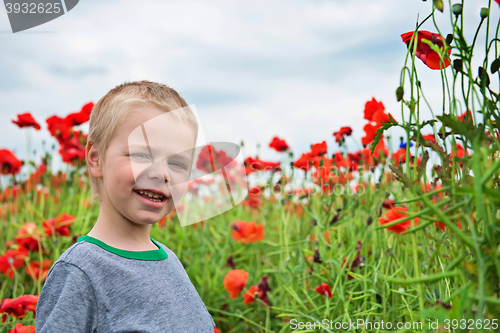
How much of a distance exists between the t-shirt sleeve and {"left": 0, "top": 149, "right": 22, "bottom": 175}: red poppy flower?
74.5 inches

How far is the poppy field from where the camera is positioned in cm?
50

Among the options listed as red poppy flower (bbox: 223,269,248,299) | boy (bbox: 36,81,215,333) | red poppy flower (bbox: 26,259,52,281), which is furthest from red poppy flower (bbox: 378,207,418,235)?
red poppy flower (bbox: 26,259,52,281)


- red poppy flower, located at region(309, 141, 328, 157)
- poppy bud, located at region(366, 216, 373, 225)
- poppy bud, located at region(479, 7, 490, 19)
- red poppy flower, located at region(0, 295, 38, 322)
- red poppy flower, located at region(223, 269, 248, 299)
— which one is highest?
poppy bud, located at region(479, 7, 490, 19)

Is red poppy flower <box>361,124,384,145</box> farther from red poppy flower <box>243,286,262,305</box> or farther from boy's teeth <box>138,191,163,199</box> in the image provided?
boy's teeth <box>138,191,163,199</box>

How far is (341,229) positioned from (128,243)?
88 cm

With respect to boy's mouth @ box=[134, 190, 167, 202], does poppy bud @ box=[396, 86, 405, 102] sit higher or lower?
higher

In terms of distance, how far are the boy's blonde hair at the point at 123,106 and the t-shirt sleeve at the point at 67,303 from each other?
223mm

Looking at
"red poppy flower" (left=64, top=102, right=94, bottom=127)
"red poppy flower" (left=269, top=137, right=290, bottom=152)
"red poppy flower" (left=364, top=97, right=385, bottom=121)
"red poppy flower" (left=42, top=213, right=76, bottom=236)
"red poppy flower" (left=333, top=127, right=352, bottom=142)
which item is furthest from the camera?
"red poppy flower" (left=64, top=102, right=94, bottom=127)

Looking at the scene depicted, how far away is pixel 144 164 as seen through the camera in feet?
2.71

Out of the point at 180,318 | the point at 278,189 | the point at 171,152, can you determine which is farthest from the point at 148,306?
the point at 278,189

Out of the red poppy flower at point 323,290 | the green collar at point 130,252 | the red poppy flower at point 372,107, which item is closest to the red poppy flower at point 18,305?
the green collar at point 130,252

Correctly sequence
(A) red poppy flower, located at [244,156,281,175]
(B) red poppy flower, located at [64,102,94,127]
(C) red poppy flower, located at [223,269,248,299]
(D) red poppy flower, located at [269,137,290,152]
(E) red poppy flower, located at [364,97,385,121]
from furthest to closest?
(B) red poppy flower, located at [64,102,94,127] < (D) red poppy flower, located at [269,137,290,152] < (A) red poppy flower, located at [244,156,281,175] < (C) red poppy flower, located at [223,269,248,299] < (E) red poppy flower, located at [364,97,385,121]

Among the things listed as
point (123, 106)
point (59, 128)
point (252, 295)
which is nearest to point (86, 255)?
point (123, 106)

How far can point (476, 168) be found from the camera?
1.22 feet
